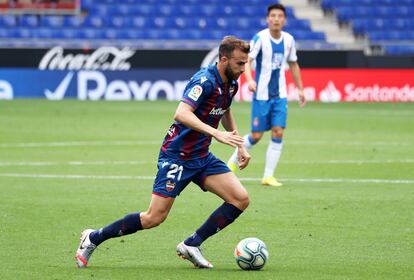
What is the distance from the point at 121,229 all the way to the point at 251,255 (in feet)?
3.63

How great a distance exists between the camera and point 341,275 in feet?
26.3

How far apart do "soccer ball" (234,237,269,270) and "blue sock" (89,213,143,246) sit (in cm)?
85

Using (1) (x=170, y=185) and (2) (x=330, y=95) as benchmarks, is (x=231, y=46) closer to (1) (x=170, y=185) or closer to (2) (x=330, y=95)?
(1) (x=170, y=185)

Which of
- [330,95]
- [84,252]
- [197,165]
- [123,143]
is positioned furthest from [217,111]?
[330,95]

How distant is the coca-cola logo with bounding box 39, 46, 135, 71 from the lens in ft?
109

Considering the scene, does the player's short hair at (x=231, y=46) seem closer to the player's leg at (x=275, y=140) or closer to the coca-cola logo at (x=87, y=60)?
the player's leg at (x=275, y=140)

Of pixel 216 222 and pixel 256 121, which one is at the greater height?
pixel 216 222

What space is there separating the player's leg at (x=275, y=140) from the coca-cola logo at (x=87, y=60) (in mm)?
19311

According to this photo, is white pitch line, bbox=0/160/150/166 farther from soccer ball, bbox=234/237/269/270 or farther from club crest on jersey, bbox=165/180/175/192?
soccer ball, bbox=234/237/269/270

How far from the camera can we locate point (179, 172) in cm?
846

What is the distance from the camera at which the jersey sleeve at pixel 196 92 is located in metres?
8.20

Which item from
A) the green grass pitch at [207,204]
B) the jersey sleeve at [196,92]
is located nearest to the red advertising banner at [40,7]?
the green grass pitch at [207,204]

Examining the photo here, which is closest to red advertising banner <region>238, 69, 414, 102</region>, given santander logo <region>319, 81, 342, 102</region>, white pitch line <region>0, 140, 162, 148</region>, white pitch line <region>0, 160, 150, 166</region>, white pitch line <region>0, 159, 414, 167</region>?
santander logo <region>319, 81, 342, 102</region>

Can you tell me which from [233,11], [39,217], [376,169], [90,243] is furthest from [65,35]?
[90,243]
